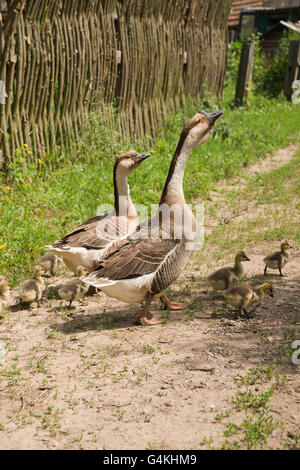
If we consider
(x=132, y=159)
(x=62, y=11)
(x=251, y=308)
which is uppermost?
(x=62, y=11)

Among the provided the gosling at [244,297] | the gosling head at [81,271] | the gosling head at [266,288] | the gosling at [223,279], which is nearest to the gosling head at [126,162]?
the gosling head at [81,271]

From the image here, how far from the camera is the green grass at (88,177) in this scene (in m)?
7.15

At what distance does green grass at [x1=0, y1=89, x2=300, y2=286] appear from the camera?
7152 millimetres

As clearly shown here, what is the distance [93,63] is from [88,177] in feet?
7.27

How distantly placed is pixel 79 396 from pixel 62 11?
273 inches

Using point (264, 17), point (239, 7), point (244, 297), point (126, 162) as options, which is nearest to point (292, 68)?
point (264, 17)

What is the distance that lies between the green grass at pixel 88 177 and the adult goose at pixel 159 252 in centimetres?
174

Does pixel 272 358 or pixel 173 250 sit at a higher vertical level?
pixel 173 250

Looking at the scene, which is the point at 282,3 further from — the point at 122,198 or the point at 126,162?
the point at 122,198

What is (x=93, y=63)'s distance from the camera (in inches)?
386

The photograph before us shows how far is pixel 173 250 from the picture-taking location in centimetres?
545

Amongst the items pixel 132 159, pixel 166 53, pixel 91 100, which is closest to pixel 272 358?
pixel 132 159

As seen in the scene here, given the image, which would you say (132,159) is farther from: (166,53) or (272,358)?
(166,53)

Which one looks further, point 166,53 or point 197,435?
point 166,53
